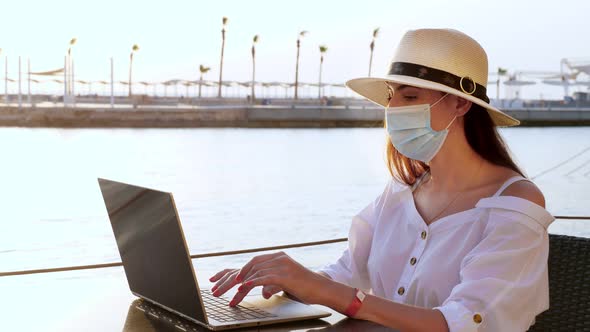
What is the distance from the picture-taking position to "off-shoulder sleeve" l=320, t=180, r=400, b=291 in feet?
5.77

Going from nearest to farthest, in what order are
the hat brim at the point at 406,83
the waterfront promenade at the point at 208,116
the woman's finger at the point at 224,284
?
1. the woman's finger at the point at 224,284
2. the hat brim at the point at 406,83
3. the waterfront promenade at the point at 208,116

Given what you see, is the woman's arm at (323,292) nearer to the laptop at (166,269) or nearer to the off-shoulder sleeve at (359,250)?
the laptop at (166,269)

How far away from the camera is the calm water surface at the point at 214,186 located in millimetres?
8617

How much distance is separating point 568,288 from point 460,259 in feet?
0.70

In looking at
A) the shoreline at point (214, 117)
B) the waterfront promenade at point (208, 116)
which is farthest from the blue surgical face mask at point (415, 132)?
the waterfront promenade at point (208, 116)

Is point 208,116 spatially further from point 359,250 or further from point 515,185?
point 515,185

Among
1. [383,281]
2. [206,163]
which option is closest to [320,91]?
[206,163]

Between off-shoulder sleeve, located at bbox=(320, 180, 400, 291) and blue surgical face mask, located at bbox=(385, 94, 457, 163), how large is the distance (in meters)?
0.11

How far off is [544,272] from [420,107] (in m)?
0.36

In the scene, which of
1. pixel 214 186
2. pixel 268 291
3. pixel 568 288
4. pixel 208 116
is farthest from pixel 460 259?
pixel 208 116

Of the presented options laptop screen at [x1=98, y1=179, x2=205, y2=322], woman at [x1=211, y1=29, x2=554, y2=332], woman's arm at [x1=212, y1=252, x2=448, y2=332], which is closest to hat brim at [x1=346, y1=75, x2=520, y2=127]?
woman at [x1=211, y1=29, x2=554, y2=332]

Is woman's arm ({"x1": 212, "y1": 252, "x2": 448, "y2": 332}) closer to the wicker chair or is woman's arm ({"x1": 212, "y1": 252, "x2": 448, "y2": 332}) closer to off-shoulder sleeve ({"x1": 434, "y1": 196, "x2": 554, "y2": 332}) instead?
off-shoulder sleeve ({"x1": 434, "y1": 196, "x2": 554, "y2": 332})

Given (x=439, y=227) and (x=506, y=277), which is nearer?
(x=506, y=277)

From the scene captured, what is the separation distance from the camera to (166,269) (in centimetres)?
139
